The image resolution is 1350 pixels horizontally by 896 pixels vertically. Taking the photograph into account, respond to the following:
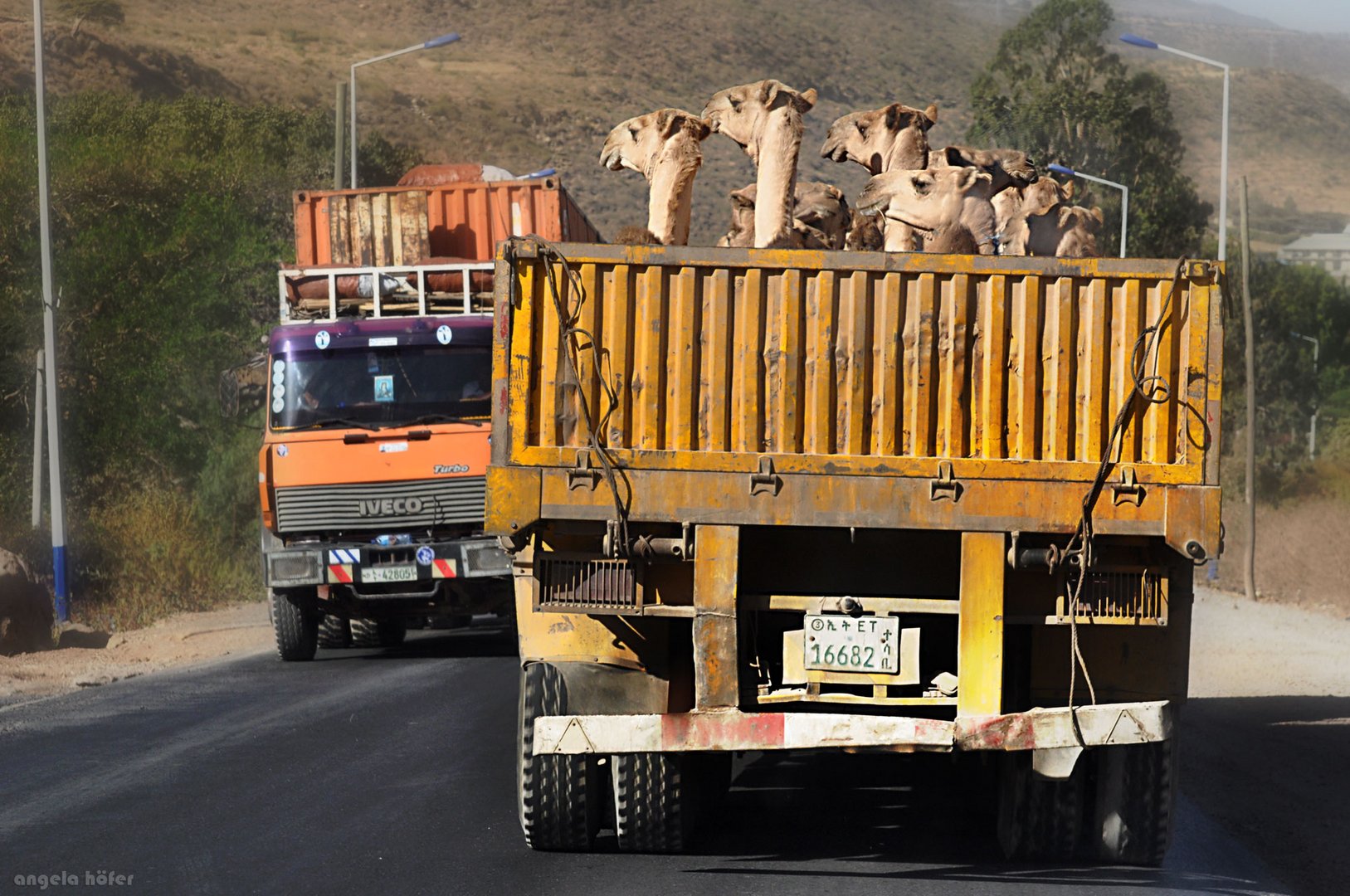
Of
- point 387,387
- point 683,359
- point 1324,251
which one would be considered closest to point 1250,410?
point 387,387

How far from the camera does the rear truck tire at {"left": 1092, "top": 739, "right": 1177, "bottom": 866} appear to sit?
25.0ft

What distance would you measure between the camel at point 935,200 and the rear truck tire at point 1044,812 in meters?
2.80

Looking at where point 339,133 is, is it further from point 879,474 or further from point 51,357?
point 879,474

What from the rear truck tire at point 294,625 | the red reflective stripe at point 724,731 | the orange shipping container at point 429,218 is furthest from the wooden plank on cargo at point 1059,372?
the rear truck tire at point 294,625

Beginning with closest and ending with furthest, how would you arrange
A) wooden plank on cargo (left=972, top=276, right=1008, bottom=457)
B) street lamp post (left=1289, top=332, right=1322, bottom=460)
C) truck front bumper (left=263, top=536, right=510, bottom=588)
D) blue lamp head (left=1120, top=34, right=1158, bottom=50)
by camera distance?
wooden plank on cargo (left=972, top=276, right=1008, bottom=457) < truck front bumper (left=263, top=536, right=510, bottom=588) < blue lamp head (left=1120, top=34, right=1158, bottom=50) < street lamp post (left=1289, top=332, right=1322, bottom=460)

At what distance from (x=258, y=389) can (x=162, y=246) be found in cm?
2083

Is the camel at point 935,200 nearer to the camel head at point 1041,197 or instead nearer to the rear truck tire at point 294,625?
the camel head at point 1041,197

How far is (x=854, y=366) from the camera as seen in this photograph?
7406 millimetres

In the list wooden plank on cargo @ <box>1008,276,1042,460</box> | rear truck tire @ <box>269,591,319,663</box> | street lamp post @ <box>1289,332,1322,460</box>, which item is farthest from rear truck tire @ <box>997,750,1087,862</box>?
street lamp post @ <box>1289,332,1322,460</box>

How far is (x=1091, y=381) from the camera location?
7.31m

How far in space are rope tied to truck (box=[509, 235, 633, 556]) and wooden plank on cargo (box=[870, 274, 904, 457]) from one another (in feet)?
→ 3.40

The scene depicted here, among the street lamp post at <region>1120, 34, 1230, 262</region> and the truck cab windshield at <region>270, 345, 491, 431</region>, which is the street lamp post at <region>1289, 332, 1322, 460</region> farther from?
the truck cab windshield at <region>270, 345, 491, 431</region>

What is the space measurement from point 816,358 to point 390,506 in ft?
28.5

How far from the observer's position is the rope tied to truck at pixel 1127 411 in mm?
7137
